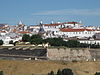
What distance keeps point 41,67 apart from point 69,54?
29.5ft

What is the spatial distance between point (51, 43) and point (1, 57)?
617 inches

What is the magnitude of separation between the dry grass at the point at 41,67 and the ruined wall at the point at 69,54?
5.26 m

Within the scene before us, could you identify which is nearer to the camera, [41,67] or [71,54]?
[41,67]

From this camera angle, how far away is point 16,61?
96.8ft

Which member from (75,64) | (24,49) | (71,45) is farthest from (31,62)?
(71,45)

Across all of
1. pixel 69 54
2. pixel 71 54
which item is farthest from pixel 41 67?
pixel 71 54

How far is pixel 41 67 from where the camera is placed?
2769 cm

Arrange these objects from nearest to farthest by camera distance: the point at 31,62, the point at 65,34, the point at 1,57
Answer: the point at 31,62 < the point at 1,57 < the point at 65,34

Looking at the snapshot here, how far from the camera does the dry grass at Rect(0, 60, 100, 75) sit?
26.7 metres

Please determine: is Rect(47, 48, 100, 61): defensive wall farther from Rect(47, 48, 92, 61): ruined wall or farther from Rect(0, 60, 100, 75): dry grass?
Rect(0, 60, 100, 75): dry grass

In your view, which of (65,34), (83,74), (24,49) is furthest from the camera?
(65,34)

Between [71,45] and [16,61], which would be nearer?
[16,61]

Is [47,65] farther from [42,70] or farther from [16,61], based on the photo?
[16,61]

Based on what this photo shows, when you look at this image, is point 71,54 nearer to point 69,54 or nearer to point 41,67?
point 69,54
